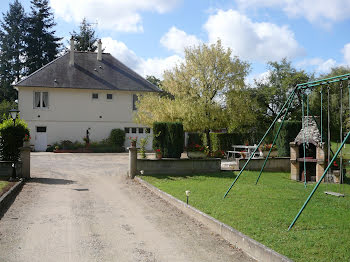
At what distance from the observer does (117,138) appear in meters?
31.2

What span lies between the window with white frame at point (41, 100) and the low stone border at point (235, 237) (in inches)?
965

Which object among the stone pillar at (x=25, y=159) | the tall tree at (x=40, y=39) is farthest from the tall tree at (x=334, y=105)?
the tall tree at (x=40, y=39)

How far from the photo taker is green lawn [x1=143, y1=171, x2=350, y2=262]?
5660 mm

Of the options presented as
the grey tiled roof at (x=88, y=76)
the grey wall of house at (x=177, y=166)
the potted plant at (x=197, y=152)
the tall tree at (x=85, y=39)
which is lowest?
the grey wall of house at (x=177, y=166)

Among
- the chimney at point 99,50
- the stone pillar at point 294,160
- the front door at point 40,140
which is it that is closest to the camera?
the stone pillar at point 294,160

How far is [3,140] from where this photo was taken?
1436 centimetres

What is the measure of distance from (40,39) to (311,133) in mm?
41913

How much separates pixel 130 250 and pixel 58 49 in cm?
4863

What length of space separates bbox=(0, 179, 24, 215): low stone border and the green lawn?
478 centimetres

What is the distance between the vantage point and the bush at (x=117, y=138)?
31125mm

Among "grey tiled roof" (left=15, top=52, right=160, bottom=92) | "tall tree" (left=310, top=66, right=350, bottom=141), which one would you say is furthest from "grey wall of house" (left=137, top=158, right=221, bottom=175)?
"grey tiled roof" (left=15, top=52, right=160, bottom=92)

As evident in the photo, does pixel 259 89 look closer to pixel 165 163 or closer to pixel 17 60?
pixel 165 163

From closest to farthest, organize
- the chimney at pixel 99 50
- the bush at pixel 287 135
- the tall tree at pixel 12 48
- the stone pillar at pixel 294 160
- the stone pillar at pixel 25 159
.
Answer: the stone pillar at pixel 25 159, the stone pillar at pixel 294 160, the bush at pixel 287 135, the chimney at pixel 99 50, the tall tree at pixel 12 48

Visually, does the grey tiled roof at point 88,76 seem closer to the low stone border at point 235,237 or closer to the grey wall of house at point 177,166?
the grey wall of house at point 177,166
